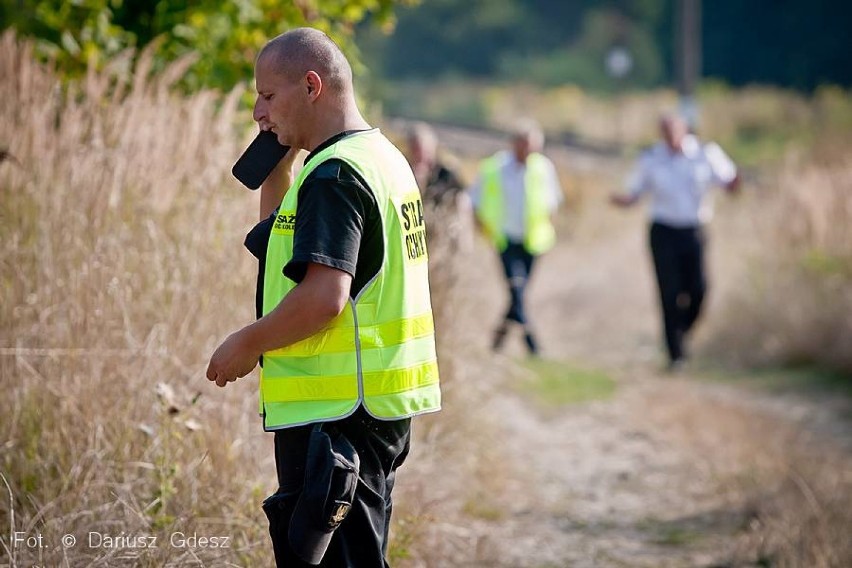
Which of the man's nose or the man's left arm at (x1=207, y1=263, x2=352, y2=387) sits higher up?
the man's nose

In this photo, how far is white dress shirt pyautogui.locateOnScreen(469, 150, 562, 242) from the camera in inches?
449

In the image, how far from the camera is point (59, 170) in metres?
5.54

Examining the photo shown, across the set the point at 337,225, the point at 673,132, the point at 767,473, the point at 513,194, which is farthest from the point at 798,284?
the point at 337,225

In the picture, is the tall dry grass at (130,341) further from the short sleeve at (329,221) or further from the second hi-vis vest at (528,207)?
the second hi-vis vest at (528,207)

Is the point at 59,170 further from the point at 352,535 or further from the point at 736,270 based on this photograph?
the point at 736,270

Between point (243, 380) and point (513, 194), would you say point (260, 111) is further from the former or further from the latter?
point (513, 194)

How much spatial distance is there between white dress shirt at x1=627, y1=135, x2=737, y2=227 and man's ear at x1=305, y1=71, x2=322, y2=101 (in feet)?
24.9

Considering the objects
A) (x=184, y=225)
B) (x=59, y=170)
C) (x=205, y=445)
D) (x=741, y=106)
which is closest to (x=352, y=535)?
(x=205, y=445)

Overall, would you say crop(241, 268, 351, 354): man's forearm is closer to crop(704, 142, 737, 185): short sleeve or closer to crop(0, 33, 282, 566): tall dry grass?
crop(0, 33, 282, 566): tall dry grass

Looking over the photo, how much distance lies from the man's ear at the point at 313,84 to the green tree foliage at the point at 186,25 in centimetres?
325

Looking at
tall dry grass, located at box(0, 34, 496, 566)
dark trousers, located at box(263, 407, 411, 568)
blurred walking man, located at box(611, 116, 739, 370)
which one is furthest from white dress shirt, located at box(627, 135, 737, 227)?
dark trousers, located at box(263, 407, 411, 568)

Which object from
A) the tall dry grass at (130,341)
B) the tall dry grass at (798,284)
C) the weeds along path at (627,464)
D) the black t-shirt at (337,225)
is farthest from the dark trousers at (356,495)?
the tall dry grass at (798,284)

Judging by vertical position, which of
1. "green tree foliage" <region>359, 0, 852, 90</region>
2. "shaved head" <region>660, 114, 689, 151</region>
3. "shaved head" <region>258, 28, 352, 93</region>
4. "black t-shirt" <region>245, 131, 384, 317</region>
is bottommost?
"black t-shirt" <region>245, 131, 384, 317</region>

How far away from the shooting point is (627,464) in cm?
748
